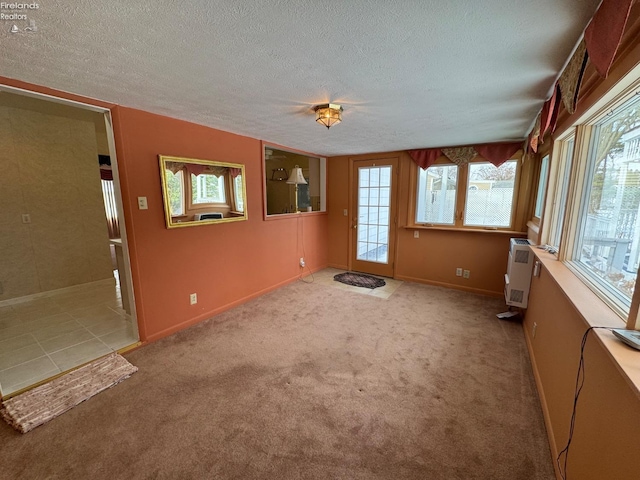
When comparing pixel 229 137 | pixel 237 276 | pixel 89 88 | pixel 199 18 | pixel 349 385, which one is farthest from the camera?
pixel 237 276

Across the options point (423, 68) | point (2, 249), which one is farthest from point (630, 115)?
point (2, 249)

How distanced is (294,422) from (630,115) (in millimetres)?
2551

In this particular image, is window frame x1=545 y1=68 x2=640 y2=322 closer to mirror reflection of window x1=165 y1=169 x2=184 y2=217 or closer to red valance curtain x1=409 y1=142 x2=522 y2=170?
red valance curtain x1=409 y1=142 x2=522 y2=170

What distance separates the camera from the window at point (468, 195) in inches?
141

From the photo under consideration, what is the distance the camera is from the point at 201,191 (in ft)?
9.39

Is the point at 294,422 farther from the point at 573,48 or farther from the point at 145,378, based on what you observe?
the point at 573,48

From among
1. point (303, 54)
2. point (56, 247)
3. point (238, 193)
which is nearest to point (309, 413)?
point (303, 54)

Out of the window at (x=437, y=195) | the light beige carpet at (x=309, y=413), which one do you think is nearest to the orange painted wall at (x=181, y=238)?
the light beige carpet at (x=309, y=413)

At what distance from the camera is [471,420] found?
5.44 feet

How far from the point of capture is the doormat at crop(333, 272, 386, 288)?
4211 mm

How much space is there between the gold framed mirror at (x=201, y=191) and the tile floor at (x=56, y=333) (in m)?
1.22

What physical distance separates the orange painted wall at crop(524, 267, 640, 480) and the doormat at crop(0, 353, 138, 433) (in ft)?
9.12

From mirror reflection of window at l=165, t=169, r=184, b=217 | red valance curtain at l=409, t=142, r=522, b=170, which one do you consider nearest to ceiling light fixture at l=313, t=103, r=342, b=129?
mirror reflection of window at l=165, t=169, r=184, b=217

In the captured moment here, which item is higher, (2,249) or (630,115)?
(630,115)
